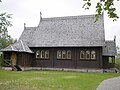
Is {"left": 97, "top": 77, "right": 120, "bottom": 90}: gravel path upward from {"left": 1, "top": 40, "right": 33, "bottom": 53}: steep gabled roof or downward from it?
downward

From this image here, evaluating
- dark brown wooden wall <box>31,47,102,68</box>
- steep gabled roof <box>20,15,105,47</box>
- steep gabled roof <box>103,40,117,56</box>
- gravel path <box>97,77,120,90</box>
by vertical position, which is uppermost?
steep gabled roof <box>20,15,105,47</box>

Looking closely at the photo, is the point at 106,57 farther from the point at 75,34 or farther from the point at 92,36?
the point at 75,34

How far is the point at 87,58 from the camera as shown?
3312cm

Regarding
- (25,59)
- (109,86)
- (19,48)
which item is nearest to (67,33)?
(25,59)

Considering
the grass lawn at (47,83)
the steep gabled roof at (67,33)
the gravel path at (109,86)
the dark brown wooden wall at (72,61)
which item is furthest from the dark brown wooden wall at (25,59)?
the gravel path at (109,86)

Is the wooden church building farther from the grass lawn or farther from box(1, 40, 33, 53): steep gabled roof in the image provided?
the grass lawn

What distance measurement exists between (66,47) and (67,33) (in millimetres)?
2643

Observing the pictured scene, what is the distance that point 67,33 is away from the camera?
3562 cm

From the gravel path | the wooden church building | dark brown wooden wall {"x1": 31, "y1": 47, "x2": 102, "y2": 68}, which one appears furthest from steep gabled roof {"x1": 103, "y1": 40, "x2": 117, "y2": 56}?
the gravel path

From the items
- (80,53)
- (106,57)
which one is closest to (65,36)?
(80,53)

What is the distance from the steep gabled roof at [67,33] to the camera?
3366 centimetres

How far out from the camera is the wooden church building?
32812 millimetres

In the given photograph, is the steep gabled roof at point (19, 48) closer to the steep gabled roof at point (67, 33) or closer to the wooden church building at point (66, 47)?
the wooden church building at point (66, 47)

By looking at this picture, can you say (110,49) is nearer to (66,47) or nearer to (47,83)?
(66,47)
